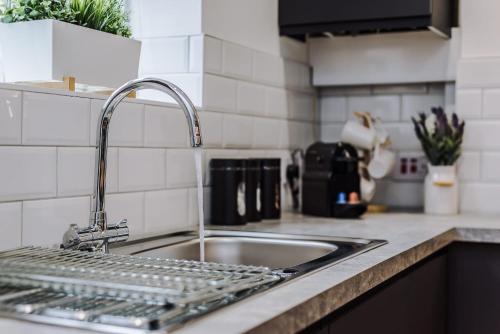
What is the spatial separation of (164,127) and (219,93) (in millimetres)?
298

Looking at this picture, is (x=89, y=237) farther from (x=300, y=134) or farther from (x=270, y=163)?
(x=300, y=134)

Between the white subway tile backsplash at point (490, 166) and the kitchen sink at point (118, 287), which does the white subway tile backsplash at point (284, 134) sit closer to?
the white subway tile backsplash at point (490, 166)

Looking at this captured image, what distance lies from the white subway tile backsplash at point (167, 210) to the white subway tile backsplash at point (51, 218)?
248 millimetres

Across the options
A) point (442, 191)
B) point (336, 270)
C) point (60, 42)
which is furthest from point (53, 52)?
point (442, 191)

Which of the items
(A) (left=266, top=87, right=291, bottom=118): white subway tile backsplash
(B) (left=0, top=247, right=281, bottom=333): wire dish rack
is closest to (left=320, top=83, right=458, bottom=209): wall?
(A) (left=266, top=87, right=291, bottom=118): white subway tile backsplash

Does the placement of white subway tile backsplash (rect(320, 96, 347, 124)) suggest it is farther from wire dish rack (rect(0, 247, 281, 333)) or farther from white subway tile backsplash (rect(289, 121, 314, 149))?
wire dish rack (rect(0, 247, 281, 333))

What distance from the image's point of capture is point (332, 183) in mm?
2223

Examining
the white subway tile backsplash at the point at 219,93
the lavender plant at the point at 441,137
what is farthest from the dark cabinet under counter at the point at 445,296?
the white subway tile backsplash at the point at 219,93

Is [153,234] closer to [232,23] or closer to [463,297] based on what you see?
Answer: [232,23]

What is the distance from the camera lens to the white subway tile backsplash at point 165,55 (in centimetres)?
201

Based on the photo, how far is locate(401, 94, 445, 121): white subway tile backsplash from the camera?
2629 mm

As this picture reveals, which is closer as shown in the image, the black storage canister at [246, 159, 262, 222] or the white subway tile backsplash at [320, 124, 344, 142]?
the black storage canister at [246, 159, 262, 222]

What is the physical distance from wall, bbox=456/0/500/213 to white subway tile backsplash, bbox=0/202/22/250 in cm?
158

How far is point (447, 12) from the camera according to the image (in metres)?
2.45
